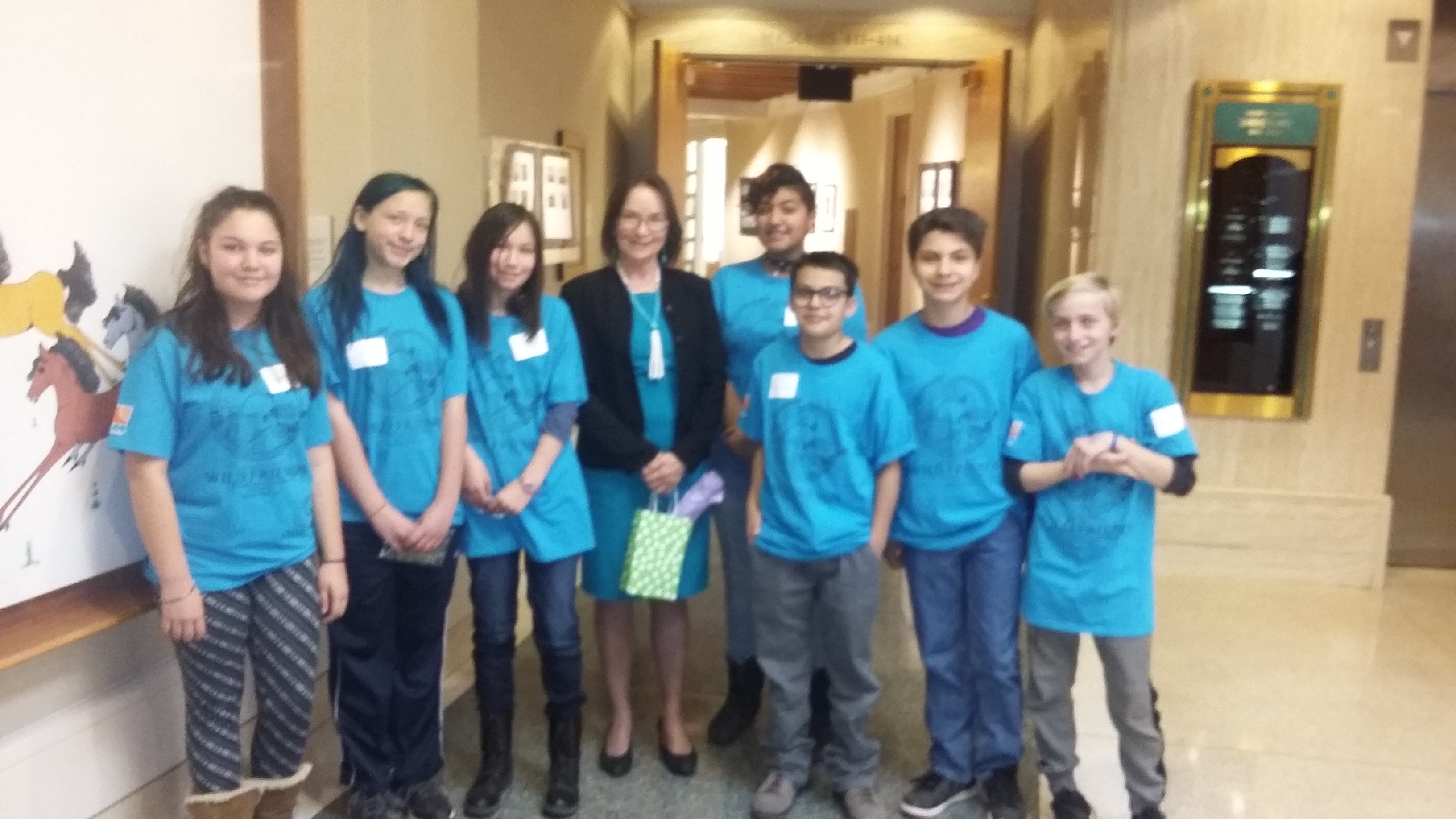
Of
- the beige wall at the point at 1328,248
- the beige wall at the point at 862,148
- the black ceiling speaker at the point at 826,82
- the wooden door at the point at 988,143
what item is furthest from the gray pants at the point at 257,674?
the black ceiling speaker at the point at 826,82

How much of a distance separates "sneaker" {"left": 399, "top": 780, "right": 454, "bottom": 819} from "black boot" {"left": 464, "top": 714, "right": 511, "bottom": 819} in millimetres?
51

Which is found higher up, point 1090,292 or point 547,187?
point 547,187

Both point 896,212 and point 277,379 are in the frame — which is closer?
point 277,379

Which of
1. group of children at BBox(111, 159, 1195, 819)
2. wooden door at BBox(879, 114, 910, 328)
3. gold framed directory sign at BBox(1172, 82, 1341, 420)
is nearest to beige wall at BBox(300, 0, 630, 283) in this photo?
group of children at BBox(111, 159, 1195, 819)

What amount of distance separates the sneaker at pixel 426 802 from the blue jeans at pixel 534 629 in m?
0.19

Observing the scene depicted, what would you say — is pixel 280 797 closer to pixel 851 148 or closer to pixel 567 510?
pixel 567 510

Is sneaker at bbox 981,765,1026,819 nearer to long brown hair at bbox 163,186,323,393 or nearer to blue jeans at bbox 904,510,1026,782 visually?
blue jeans at bbox 904,510,1026,782

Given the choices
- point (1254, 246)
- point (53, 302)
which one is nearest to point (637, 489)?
point (53, 302)

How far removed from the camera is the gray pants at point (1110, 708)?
7.04 ft

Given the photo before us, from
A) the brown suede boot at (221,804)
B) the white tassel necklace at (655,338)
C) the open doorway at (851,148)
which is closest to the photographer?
the brown suede boot at (221,804)

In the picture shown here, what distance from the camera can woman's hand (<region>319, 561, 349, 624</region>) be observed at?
2.07 metres

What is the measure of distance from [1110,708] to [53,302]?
2029 mm

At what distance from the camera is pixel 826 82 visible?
6.86m

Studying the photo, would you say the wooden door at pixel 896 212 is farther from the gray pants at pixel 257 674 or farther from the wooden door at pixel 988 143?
the gray pants at pixel 257 674
